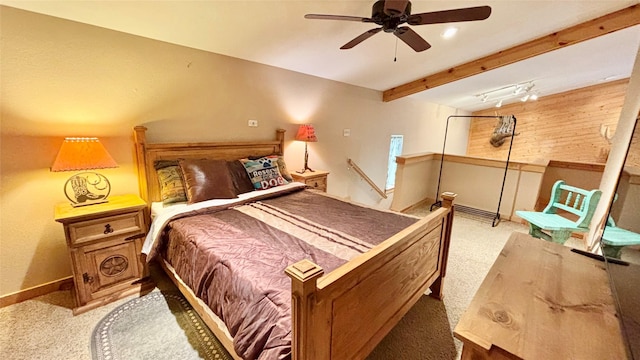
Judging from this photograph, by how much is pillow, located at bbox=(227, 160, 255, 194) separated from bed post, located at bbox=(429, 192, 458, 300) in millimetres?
1853

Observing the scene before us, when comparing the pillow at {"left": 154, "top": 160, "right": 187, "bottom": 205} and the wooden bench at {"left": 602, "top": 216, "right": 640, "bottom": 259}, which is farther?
the pillow at {"left": 154, "top": 160, "right": 187, "bottom": 205}

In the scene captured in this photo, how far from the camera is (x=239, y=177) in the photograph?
8.96 ft

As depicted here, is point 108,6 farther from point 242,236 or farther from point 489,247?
point 489,247

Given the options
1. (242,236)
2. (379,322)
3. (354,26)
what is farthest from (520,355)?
(354,26)

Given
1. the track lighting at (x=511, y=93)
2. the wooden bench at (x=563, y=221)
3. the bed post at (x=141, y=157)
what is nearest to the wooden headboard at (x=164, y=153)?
the bed post at (x=141, y=157)

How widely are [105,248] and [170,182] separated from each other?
0.68 m

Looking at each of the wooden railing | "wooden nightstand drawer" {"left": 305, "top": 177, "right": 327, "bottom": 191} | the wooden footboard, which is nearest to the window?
the wooden railing

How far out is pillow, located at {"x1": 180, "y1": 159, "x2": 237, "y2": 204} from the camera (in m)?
2.29

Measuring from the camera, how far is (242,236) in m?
1.72

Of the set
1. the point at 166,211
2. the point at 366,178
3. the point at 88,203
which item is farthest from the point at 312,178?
the point at 88,203

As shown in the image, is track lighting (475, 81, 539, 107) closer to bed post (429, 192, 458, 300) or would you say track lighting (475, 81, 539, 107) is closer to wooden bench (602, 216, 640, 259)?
bed post (429, 192, 458, 300)

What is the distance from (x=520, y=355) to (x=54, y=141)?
2985mm

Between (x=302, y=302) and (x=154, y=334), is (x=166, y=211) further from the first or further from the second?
(x=302, y=302)

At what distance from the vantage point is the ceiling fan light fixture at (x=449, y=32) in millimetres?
2635
